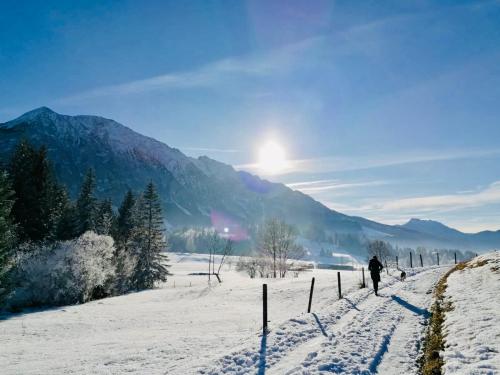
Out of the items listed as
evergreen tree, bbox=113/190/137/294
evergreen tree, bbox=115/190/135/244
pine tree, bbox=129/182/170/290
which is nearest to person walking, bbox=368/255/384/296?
evergreen tree, bbox=113/190/137/294

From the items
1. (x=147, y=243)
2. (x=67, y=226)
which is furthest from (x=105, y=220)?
(x=147, y=243)

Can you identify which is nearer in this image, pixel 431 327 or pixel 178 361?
pixel 178 361

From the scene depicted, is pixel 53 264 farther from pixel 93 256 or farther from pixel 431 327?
pixel 431 327

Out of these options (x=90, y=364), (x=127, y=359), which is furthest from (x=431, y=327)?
(x=90, y=364)

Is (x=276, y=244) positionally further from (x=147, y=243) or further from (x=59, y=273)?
(x=59, y=273)

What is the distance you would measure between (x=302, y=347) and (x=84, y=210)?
5374 centimetres

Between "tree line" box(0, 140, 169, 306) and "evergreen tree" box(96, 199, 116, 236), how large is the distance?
17 centimetres

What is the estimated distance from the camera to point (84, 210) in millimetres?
56094

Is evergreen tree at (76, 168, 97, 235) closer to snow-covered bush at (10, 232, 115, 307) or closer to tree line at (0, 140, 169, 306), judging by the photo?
tree line at (0, 140, 169, 306)

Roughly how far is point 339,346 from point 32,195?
1980 inches

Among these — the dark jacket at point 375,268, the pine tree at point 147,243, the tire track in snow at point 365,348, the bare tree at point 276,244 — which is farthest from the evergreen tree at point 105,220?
the tire track in snow at point 365,348

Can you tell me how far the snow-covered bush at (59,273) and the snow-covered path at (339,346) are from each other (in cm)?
3333

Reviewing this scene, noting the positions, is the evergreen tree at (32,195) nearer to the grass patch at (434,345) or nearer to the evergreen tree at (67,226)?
the evergreen tree at (67,226)

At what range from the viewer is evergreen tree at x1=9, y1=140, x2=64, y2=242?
46.8m
